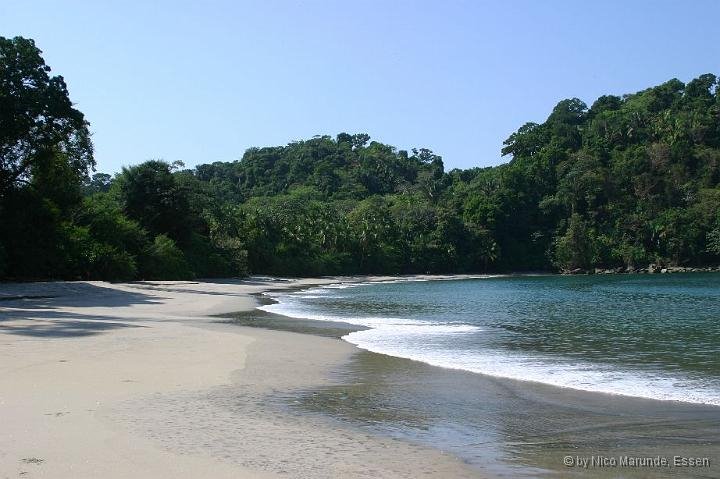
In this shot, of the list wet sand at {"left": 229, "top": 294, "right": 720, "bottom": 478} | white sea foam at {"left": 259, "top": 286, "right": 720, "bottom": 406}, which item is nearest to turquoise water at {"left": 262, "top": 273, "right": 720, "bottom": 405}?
white sea foam at {"left": 259, "top": 286, "right": 720, "bottom": 406}

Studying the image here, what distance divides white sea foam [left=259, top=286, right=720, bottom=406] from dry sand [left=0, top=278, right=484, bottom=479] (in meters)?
1.87

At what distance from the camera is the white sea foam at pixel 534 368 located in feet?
37.2

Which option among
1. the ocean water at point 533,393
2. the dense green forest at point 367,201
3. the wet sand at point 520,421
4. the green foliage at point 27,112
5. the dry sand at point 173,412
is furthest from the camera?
the dense green forest at point 367,201

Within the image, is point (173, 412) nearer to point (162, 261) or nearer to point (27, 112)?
point (27, 112)

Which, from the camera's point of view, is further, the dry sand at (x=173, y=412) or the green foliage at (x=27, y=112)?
the green foliage at (x=27, y=112)

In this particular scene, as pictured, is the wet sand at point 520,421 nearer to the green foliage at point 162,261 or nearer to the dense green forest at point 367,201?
the dense green forest at point 367,201

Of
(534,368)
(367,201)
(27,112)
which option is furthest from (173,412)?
(367,201)

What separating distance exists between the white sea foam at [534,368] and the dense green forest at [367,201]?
81.2 ft

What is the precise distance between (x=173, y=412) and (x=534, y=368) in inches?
309

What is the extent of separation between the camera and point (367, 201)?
116m

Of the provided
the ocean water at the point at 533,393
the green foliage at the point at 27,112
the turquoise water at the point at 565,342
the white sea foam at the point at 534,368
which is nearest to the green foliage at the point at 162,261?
the green foliage at the point at 27,112

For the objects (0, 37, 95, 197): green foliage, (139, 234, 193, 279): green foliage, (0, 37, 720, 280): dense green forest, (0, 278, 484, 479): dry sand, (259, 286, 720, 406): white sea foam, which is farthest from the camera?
(139, 234, 193, 279): green foliage

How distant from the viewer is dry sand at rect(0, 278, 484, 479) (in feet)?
21.5

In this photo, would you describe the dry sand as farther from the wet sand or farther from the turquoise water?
the turquoise water
